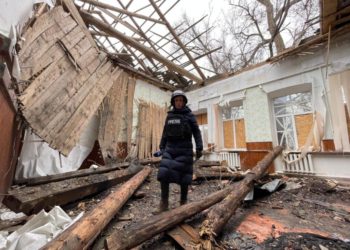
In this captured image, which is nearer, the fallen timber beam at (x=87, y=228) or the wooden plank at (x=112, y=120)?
the fallen timber beam at (x=87, y=228)

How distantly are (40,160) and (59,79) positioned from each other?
1495 millimetres

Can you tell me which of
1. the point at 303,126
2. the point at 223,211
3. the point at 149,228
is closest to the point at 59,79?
the point at 149,228

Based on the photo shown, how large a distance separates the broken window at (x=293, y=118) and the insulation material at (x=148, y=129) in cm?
377

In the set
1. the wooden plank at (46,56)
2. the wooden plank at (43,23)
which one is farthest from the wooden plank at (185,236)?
the wooden plank at (43,23)

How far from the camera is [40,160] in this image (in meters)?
3.39

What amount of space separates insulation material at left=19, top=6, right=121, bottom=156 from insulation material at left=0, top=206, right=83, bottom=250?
120cm

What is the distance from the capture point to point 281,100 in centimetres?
540

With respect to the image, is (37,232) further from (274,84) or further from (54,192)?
(274,84)

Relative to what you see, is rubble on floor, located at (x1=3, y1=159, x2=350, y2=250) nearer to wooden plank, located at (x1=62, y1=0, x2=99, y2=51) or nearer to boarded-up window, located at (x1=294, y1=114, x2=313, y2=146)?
boarded-up window, located at (x1=294, y1=114, x2=313, y2=146)

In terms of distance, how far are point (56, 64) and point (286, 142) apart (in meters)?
5.50

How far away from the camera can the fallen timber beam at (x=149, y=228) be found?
1472 mm

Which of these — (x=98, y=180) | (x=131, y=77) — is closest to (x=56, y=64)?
(x=98, y=180)

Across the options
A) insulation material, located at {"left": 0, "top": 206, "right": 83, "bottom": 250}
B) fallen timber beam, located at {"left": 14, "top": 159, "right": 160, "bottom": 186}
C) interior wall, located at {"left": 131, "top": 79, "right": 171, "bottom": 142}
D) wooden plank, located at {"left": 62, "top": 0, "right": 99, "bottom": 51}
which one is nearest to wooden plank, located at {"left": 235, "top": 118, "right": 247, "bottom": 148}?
interior wall, located at {"left": 131, "top": 79, "right": 171, "bottom": 142}

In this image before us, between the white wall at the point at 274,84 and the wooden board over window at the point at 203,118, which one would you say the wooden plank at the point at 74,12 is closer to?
the white wall at the point at 274,84
